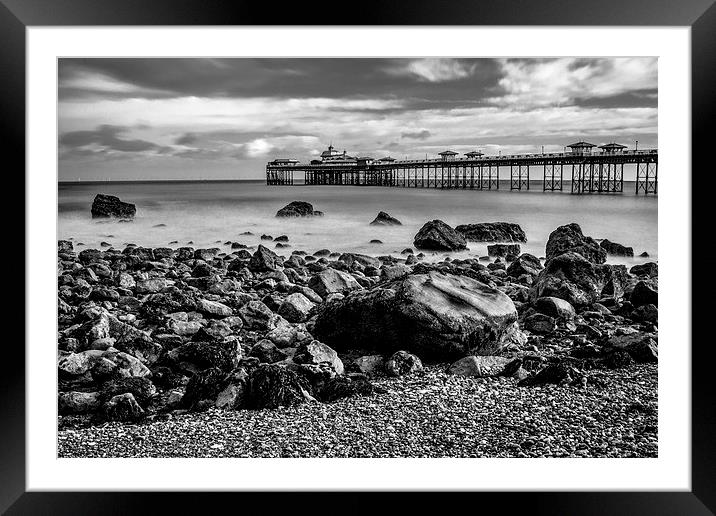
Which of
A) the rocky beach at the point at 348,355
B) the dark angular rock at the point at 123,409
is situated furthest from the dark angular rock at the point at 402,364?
the dark angular rock at the point at 123,409

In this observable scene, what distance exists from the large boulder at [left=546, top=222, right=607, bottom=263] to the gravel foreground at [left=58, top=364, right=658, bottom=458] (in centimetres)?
199

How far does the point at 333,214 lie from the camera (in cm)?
575

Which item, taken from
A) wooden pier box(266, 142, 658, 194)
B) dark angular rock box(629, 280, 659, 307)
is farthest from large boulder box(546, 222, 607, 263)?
dark angular rock box(629, 280, 659, 307)

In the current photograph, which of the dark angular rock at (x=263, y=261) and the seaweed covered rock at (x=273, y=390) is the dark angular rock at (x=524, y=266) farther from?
the seaweed covered rock at (x=273, y=390)

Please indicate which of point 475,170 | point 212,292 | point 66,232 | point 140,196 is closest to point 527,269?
point 475,170

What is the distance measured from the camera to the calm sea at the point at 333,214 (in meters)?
5.51

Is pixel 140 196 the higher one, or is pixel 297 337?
pixel 140 196

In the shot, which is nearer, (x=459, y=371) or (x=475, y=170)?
(x=459, y=371)
